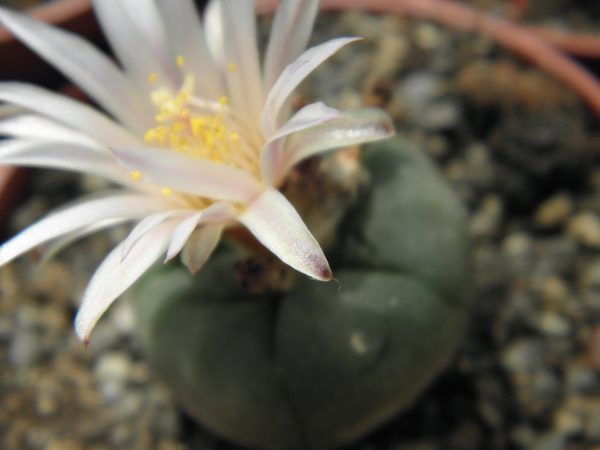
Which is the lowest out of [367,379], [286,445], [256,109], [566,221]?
[566,221]

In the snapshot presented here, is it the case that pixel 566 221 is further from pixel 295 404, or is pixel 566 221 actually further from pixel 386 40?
pixel 295 404

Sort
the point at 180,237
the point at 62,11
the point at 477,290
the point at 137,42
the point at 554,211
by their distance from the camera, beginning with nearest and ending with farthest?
the point at 180,237 < the point at 137,42 < the point at 477,290 < the point at 554,211 < the point at 62,11

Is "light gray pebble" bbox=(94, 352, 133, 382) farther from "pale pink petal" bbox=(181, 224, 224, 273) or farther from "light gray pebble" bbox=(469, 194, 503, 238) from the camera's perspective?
"light gray pebble" bbox=(469, 194, 503, 238)

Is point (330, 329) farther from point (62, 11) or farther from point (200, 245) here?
point (62, 11)

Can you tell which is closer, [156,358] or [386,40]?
[156,358]

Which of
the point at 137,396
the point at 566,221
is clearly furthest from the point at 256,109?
the point at 566,221

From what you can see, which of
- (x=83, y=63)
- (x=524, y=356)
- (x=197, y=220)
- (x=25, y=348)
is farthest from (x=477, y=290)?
(x=25, y=348)

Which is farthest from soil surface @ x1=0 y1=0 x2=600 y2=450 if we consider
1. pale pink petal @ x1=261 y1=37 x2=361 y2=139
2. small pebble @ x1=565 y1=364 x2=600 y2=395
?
pale pink petal @ x1=261 y1=37 x2=361 y2=139

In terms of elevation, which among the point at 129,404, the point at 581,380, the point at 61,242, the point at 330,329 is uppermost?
the point at 61,242
